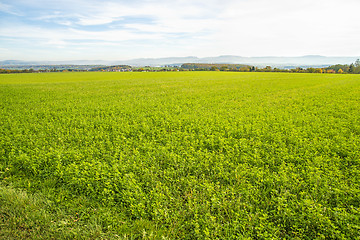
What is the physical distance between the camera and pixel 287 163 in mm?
6340

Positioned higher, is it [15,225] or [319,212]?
[319,212]

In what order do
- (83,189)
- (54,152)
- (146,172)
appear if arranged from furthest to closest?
(54,152) → (146,172) → (83,189)

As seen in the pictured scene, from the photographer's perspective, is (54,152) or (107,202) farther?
(54,152)

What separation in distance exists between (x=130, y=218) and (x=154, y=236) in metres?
0.77

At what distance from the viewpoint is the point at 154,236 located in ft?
13.3

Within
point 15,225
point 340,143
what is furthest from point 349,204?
point 15,225

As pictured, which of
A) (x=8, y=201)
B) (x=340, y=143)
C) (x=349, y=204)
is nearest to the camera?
(x=349, y=204)

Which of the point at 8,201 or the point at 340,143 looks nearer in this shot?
the point at 8,201

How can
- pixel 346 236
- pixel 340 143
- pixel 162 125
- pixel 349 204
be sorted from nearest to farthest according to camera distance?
pixel 346 236 < pixel 349 204 < pixel 340 143 < pixel 162 125

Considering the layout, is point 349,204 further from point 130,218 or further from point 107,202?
point 107,202

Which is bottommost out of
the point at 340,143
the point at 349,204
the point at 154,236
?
the point at 154,236

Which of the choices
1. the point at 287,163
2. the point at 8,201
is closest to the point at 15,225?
the point at 8,201

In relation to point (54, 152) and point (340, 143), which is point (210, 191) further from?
point (340, 143)

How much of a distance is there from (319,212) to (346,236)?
556 mm
